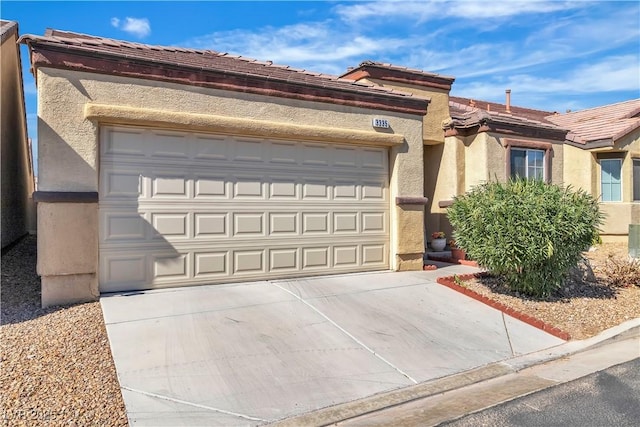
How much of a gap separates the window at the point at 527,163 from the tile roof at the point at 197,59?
4476 millimetres

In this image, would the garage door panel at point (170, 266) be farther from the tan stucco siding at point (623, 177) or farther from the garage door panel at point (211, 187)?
the tan stucco siding at point (623, 177)

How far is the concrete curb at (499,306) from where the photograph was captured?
6.86 meters

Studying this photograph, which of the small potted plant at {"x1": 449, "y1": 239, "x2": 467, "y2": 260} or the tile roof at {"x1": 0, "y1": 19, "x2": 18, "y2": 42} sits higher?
the tile roof at {"x1": 0, "y1": 19, "x2": 18, "y2": 42}

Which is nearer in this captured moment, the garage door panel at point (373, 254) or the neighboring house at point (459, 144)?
the garage door panel at point (373, 254)

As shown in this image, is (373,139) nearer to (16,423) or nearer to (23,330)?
(23,330)

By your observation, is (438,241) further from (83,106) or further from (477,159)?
(83,106)

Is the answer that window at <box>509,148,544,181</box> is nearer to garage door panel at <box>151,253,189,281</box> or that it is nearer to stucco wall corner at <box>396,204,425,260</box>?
stucco wall corner at <box>396,204,425,260</box>

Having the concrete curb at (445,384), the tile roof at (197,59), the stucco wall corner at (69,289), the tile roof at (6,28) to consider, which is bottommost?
the concrete curb at (445,384)

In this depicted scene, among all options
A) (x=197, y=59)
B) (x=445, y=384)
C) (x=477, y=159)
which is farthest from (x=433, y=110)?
(x=445, y=384)

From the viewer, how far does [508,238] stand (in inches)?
310

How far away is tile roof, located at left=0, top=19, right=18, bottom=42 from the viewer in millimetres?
8548

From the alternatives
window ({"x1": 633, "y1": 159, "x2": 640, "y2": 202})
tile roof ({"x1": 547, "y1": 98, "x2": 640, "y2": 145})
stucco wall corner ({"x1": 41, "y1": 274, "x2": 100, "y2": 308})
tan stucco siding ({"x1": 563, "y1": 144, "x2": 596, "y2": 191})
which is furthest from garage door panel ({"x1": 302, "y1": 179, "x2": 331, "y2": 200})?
window ({"x1": 633, "y1": 159, "x2": 640, "y2": 202})

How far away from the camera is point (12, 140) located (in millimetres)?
10266

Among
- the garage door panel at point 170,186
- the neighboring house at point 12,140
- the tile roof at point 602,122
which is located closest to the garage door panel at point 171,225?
the garage door panel at point 170,186
